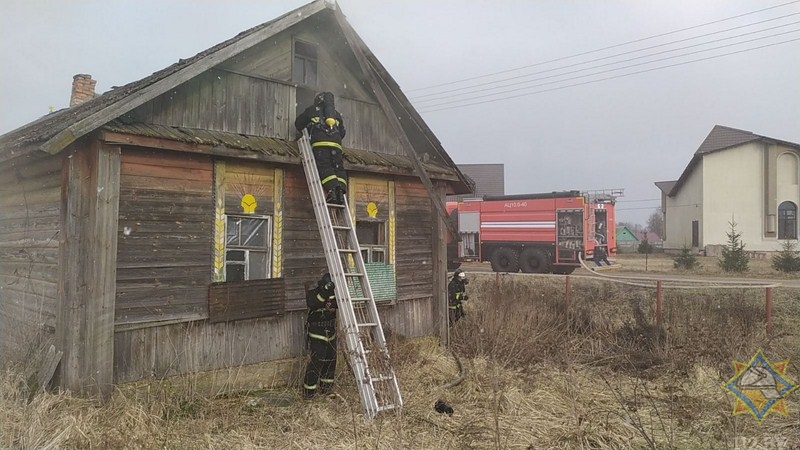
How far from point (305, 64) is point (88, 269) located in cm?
430

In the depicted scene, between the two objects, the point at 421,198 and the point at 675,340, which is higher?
the point at 421,198

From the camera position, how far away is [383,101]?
865 centimetres

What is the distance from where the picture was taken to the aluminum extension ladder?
19.4 feet

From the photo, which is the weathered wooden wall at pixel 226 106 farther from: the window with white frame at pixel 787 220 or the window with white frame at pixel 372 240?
the window with white frame at pixel 787 220

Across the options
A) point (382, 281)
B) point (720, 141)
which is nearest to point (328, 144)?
point (382, 281)

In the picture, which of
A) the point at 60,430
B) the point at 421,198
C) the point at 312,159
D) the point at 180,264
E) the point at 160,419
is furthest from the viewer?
the point at 421,198

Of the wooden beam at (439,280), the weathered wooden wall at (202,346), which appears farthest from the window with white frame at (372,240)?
the weathered wooden wall at (202,346)

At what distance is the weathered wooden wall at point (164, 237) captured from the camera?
19.6 ft

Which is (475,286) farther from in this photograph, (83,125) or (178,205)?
(83,125)

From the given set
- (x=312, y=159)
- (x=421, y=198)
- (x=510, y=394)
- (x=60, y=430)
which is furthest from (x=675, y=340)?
(x=60, y=430)

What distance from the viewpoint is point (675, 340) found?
9562 mm

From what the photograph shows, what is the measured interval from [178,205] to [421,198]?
4.34 metres

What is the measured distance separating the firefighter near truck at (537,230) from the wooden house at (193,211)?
1210 cm

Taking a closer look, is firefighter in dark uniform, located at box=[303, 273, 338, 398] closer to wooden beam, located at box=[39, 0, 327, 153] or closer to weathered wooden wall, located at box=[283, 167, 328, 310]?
weathered wooden wall, located at box=[283, 167, 328, 310]
